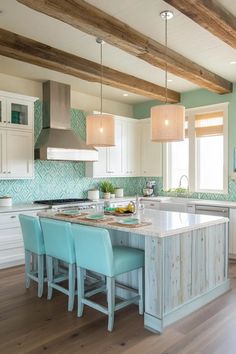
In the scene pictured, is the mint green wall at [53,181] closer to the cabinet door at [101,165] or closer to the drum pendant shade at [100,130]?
the cabinet door at [101,165]

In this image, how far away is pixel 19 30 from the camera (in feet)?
11.5

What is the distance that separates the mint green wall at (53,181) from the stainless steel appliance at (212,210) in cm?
225

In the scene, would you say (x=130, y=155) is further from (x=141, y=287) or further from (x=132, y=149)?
(x=141, y=287)

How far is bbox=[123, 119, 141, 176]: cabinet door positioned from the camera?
664 cm

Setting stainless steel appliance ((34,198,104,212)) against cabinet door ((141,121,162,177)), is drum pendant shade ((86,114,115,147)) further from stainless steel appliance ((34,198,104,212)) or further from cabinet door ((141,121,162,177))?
cabinet door ((141,121,162,177))

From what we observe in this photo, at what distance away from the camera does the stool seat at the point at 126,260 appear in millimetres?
2787

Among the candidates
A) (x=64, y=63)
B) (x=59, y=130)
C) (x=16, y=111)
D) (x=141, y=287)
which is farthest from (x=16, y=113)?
(x=141, y=287)

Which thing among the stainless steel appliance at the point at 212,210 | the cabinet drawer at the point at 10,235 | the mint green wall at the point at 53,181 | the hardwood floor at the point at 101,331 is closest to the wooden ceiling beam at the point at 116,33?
the stainless steel appliance at the point at 212,210

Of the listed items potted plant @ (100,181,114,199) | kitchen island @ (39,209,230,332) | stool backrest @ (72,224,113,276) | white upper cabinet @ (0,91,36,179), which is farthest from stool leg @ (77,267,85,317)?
potted plant @ (100,181,114,199)

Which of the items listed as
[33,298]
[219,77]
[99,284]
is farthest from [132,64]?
[33,298]

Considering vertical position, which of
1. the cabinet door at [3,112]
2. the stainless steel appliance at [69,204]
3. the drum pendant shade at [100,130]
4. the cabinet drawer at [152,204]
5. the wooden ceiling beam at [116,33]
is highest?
the wooden ceiling beam at [116,33]

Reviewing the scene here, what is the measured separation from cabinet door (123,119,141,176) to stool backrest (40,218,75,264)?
3.53 meters

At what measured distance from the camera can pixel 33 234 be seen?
137 inches

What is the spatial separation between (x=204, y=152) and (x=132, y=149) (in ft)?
5.22
